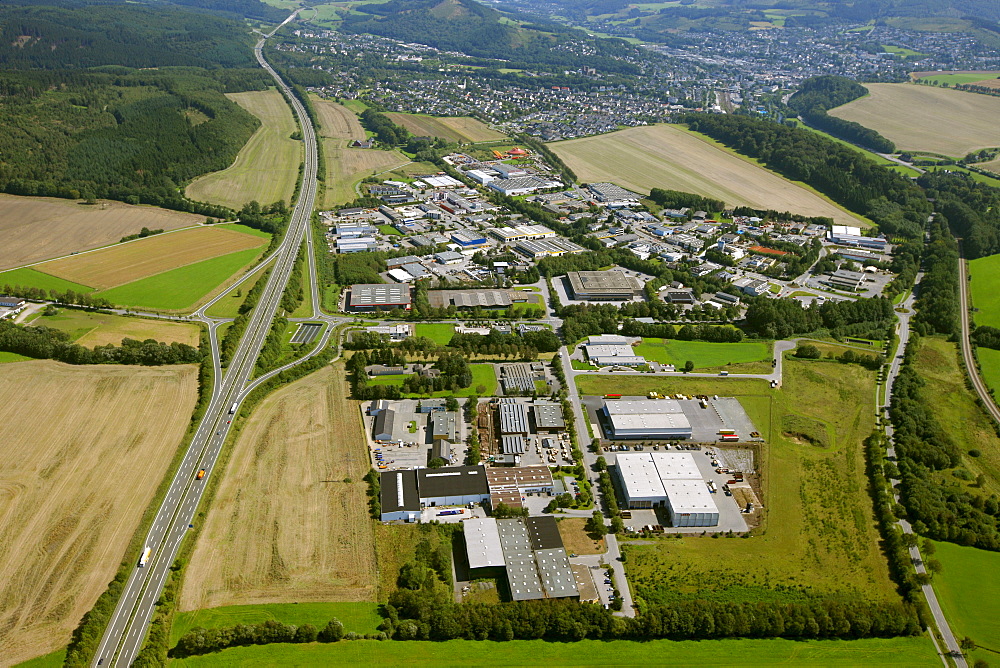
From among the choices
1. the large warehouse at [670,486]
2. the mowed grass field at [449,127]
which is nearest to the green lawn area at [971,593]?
the large warehouse at [670,486]

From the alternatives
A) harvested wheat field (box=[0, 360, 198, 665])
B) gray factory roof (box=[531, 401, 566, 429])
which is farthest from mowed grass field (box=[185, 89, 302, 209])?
gray factory roof (box=[531, 401, 566, 429])

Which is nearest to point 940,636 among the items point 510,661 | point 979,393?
point 510,661

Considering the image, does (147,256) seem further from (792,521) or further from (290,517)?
(792,521)

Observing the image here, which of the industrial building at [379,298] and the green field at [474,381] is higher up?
the industrial building at [379,298]

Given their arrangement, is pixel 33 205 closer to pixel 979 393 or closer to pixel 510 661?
pixel 510 661

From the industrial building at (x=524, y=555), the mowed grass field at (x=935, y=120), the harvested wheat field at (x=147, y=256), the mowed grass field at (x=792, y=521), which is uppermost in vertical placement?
the mowed grass field at (x=935, y=120)

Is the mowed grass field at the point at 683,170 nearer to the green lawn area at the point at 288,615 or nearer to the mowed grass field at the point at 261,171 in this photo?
the mowed grass field at the point at 261,171

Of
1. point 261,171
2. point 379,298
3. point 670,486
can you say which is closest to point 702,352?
point 670,486
